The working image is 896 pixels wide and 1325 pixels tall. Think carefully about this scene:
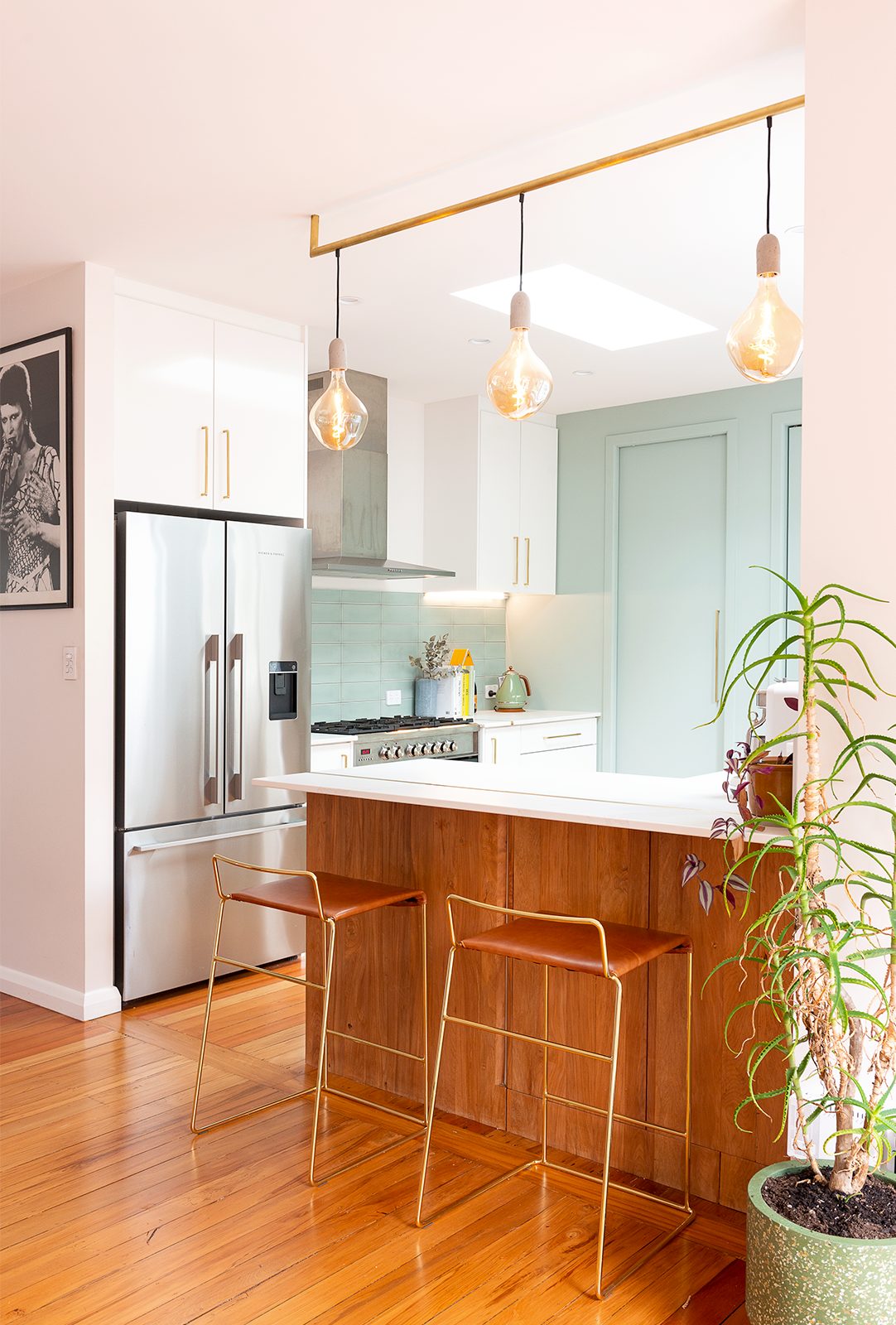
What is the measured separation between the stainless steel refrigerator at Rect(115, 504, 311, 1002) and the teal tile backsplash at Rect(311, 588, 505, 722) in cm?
96

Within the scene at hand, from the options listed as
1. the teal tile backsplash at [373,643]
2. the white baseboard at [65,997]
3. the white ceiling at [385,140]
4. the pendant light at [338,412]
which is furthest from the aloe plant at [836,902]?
the teal tile backsplash at [373,643]

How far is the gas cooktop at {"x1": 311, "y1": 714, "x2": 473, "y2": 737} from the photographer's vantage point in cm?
479

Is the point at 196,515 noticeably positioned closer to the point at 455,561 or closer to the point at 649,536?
the point at 455,561

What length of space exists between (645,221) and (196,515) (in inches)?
78.4

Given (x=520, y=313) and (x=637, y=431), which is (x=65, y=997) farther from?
(x=637, y=431)

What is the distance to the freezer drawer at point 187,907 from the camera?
3770mm

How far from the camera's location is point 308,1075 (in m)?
3.23

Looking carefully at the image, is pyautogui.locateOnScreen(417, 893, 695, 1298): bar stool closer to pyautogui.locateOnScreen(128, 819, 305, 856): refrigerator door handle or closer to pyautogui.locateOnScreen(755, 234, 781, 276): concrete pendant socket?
pyautogui.locateOnScreen(755, 234, 781, 276): concrete pendant socket

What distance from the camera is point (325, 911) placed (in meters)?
2.65

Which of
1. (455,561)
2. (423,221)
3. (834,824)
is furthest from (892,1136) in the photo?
(455,561)

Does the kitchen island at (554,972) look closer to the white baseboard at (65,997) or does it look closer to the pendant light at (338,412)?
the white baseboard at (65,997)

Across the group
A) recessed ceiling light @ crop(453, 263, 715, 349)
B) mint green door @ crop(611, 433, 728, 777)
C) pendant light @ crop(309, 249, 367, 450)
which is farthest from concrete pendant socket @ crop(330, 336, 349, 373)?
mint green door @ crop(611, 433, 728, 777)

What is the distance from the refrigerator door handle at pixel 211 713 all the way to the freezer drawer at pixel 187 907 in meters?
0.15

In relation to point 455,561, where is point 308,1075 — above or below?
below
